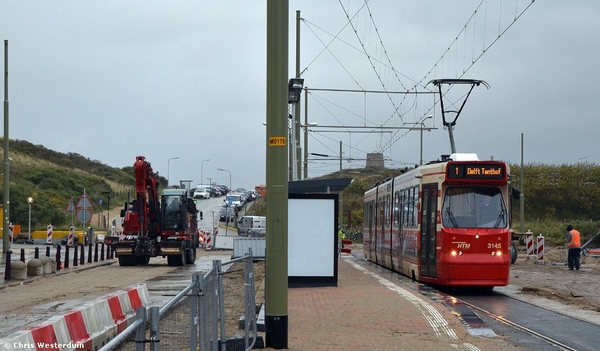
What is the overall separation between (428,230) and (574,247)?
42.2 ft

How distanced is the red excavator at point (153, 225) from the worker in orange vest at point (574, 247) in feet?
Answer: 48.7

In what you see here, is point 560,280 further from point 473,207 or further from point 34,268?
point 34,268

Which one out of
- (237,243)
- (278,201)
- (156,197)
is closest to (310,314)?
(278,201)

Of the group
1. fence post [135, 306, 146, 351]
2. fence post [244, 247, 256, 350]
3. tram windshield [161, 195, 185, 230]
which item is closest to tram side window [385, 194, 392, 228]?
tram windshield [161, 195, 185, 230]

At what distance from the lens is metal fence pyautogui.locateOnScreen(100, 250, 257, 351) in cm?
529

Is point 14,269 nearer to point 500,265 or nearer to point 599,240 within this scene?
point 500,265

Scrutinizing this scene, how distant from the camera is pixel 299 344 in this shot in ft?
37.6

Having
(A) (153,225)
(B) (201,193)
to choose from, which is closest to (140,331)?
(A) (153,225)

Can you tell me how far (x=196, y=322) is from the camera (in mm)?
7684

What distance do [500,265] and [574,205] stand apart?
5484 cm

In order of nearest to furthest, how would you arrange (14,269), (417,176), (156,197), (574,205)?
(417,176) < (14,269) < (156,197) < (574,205)

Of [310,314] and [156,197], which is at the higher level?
[156,197]

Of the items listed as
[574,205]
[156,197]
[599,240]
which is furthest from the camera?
[574,205]

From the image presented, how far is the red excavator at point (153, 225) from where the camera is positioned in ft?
112
